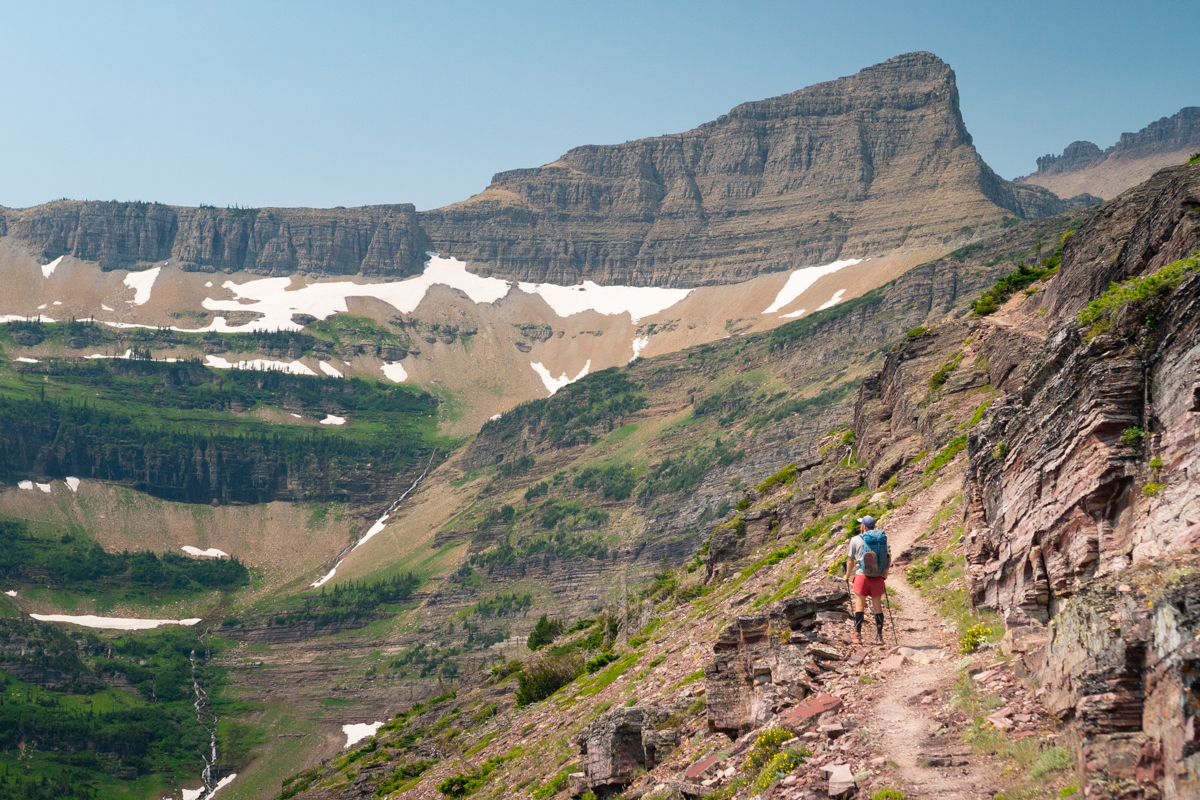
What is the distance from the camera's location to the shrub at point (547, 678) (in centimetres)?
6159

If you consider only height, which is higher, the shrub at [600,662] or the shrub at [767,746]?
the shrub at [767,746]

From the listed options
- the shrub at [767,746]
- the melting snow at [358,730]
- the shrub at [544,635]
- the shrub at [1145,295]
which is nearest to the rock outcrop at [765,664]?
the shrub at [767,746]

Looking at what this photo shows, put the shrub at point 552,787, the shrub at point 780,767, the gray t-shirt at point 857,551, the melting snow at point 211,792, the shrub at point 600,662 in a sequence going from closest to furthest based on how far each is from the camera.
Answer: the shrub at point 780,767 → the gray t-shirt at point 857,551 → the shrub at point 552,787 → the shrub at point 600,662 → the melting snow at point 211,792

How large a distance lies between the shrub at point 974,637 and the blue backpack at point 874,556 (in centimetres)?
216

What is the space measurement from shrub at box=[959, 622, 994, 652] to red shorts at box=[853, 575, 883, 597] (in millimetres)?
1964

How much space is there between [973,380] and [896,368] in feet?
42.8

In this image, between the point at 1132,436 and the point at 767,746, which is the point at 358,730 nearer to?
the point at 767,746

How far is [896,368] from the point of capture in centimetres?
5856

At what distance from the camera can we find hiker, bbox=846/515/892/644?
21.2m

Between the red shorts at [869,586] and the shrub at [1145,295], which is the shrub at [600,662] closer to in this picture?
the red shorts at [869,586]

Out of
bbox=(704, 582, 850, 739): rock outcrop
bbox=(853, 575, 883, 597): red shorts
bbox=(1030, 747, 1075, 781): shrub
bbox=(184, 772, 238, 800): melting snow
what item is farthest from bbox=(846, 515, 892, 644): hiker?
bbox=(184, 772, 238, 800): melting snow

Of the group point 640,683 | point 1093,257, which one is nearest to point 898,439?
point 1093,257

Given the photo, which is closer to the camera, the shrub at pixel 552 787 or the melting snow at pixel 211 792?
the shrub at pixel 552 787

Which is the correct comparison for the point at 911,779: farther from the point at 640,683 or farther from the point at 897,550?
the point at 640,683
